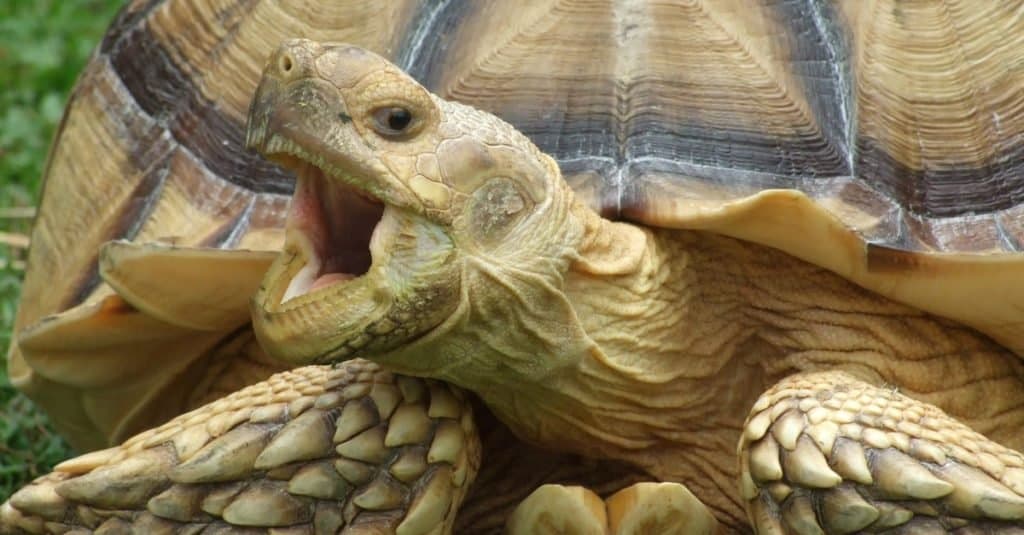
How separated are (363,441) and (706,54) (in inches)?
42.5

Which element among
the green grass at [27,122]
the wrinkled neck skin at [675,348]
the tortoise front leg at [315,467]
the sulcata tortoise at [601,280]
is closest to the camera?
the sulcata tortoise at [601,280]

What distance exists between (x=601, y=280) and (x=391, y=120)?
1.80ft

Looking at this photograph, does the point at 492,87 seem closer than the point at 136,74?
Yes

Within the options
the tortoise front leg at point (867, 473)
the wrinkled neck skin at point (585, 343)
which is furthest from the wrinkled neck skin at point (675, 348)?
the tortoise front leg at point (867, 473)

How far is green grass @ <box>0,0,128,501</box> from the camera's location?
4.80 m

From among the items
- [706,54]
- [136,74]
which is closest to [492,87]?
[706,54]

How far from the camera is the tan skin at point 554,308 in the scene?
2.91 m

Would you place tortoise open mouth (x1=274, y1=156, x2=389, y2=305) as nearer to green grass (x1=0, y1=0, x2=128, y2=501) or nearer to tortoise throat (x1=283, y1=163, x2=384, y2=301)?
tortoise throat (x1=283, y1=163, x2=384, y2=301)

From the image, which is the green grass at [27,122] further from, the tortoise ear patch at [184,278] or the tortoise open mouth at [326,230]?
the tortoise open mouth at [326,230]

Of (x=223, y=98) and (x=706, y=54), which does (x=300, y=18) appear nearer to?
(x=223, y=98)

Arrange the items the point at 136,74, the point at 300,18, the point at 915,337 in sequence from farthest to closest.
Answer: the point at 136,74
the point at 300,18
the point at 915,337

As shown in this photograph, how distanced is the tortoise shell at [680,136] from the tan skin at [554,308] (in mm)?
125

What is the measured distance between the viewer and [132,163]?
168 inches

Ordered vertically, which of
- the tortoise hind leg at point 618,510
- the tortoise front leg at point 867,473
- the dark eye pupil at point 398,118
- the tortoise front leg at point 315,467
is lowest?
the tortoise hind leg at point 618,510
